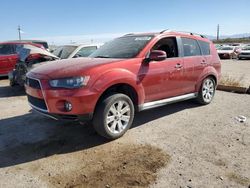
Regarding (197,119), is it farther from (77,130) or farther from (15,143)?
(15,143)

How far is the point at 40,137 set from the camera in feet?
15.3

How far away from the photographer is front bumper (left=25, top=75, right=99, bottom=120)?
3.99m

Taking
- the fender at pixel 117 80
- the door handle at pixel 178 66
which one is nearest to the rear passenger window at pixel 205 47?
the door handle at pixel 178 66

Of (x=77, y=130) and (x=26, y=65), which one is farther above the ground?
(x=26, y=65)

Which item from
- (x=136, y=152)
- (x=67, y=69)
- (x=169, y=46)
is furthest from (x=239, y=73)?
(x=67, y=69)

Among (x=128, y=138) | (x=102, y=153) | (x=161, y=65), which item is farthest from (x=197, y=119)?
(x=102, y=153)

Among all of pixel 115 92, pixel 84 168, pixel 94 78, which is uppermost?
pixel 94 78

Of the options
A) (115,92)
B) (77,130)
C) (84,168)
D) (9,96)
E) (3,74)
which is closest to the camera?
(84,168)

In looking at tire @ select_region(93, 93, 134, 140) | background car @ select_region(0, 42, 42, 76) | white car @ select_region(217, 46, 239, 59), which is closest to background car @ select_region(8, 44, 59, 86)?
background car @ select_region(0, 42, 42, 76)

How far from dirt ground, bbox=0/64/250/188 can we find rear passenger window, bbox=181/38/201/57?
1370mm

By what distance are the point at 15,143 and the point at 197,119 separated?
355 centimetres

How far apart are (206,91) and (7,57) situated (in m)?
8.73

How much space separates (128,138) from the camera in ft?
15.0

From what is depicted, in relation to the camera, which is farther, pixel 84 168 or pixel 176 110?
pixel 176 110
